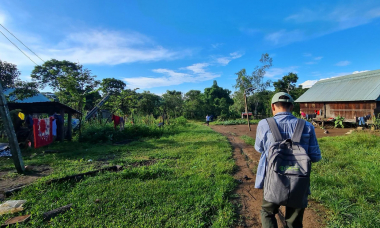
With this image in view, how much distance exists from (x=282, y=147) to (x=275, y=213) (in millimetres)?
793

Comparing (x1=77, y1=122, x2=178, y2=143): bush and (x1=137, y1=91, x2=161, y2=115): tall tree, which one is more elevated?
(x1=137, y1=91, x2=161, y2=115): tall tree

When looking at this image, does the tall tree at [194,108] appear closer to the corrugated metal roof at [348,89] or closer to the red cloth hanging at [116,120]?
the corrugated metal roof at [348,89]

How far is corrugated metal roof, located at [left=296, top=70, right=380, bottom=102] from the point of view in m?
14.3

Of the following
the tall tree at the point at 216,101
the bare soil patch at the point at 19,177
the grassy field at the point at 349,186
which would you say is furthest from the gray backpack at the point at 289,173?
the tall tree at the point at 216,101

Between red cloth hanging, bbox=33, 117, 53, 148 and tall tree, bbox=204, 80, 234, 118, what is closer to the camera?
red cloth hanging, bbox=33, 117, 53, 148

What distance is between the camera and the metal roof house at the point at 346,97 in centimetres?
1404

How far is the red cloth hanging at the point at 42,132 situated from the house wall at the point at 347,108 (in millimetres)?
19987

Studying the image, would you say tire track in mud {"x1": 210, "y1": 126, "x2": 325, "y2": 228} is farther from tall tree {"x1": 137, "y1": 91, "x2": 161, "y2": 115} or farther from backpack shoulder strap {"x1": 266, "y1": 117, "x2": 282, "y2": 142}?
tall tree {"x1": 137, "y1": 91, "x2": 161, "y2": 115}

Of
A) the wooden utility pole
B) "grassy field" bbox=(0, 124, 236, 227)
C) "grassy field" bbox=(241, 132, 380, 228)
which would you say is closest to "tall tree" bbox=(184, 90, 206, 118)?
"grassy field" bbox=(241, 132, 380, 228)

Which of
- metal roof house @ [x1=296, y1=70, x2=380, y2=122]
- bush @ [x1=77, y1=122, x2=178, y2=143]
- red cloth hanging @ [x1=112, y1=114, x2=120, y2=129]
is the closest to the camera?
bush @ [x1=77, y1=122, x2=178, y2=143]

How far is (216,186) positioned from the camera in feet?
12.1

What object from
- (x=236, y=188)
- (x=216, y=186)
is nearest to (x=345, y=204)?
(x=236, y=188)

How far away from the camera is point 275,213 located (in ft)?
6.45

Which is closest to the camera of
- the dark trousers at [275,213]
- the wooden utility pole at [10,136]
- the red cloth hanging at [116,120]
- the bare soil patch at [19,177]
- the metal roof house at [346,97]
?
the dark trousers at [275,213]
